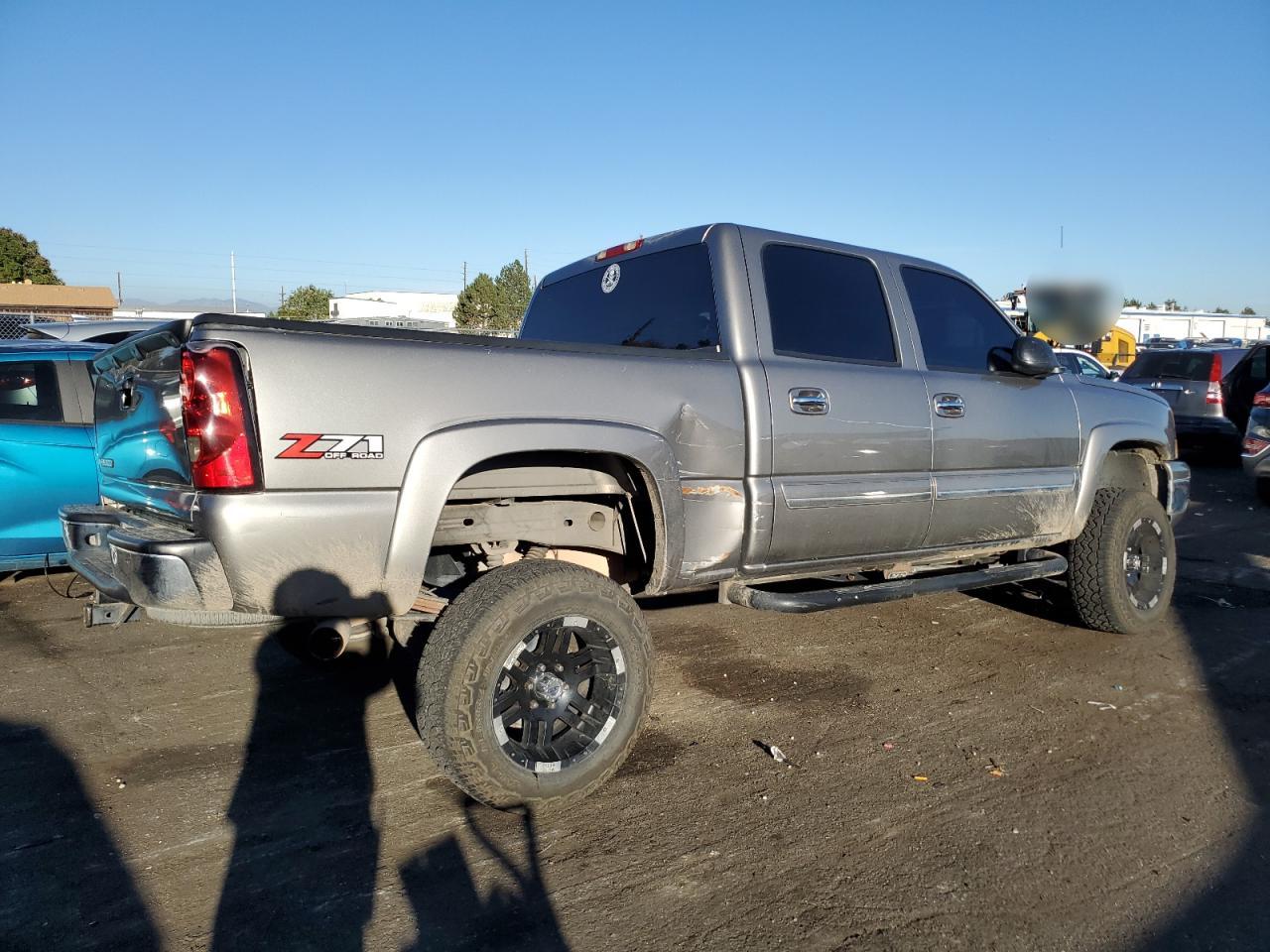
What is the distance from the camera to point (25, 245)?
1786 inches

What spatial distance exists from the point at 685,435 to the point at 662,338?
29.7 inches

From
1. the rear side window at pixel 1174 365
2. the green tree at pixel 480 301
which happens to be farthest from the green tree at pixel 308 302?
the rear side window at pixel 1174 365

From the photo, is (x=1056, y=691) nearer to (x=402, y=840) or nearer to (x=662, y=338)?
(x=662, y=338)

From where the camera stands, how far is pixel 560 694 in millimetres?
3168

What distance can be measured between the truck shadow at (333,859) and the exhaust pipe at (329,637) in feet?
0.31

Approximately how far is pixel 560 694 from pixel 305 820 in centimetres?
95

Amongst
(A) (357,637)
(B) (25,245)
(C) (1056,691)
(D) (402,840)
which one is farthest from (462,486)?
(B) (25,245)

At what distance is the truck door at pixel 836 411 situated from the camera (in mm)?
3670

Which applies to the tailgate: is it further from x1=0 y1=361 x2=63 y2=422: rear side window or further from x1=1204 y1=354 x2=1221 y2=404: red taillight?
x1=1204 y1=354 x2=1221 y2=404: red taillight

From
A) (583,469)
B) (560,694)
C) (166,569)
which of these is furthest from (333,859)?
(583,469)

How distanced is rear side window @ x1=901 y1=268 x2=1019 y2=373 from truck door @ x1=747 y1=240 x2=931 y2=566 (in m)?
0.27

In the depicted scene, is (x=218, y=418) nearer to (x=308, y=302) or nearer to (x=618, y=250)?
(x=618, y=250)

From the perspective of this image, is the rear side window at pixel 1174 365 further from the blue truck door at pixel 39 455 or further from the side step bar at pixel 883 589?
the blue truck door at pixel 39 455

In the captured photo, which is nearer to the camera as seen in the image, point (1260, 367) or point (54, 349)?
point (54, 349)
